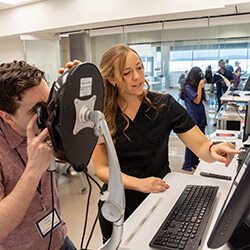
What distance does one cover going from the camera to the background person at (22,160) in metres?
0.76

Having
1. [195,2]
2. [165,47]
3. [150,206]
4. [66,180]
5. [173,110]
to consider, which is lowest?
[66,180]

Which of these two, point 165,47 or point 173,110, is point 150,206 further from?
point 165,47

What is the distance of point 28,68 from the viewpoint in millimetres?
936

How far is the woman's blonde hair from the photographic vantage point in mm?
1271

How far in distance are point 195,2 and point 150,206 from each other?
11.5ft

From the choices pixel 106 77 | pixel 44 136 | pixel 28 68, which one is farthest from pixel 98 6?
pixel 44 136

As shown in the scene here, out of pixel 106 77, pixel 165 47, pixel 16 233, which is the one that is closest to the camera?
pixel 16 233

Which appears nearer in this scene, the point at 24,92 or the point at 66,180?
the point at 24,92

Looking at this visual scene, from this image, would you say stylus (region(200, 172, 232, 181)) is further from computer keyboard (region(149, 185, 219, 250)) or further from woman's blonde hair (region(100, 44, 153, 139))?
woman's blonde hair (region(100, 44, 153, 139))

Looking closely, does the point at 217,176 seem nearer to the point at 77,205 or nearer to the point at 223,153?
the point at 223,153

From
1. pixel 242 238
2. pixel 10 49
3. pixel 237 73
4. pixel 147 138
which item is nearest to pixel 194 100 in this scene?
pixel 237 73

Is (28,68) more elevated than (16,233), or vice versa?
(28,68)

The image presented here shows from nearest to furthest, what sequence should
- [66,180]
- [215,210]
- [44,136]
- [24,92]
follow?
[44,136] < [24,92] < [215,210] < [66,180]

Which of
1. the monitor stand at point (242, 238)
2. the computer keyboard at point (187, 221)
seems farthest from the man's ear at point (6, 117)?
the monitor stand at point (242, 238)
